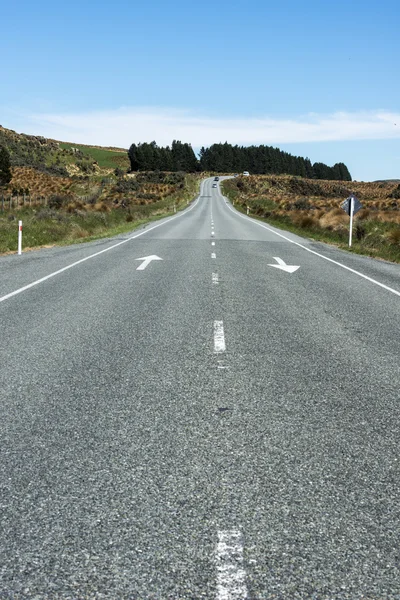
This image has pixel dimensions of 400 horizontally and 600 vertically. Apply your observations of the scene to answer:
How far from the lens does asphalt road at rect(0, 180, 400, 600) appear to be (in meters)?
2.70

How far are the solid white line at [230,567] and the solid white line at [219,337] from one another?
154 inches

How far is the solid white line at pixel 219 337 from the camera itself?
6945 millimetres

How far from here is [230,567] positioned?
271 centimetres

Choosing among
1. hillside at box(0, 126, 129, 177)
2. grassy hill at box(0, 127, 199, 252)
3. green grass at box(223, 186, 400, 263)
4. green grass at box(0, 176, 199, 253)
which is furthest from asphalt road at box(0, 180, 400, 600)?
hillside at box(0, 126, 129, 177)

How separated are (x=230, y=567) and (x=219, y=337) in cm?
487

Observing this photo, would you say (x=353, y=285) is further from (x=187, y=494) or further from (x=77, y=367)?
(x=187, y=494)

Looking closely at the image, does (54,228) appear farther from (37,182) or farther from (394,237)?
(37,182)

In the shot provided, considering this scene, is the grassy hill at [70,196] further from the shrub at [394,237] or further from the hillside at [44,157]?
the shrub at [394,237]

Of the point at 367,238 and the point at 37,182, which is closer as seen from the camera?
the point at 367,238

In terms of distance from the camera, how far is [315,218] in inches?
1487

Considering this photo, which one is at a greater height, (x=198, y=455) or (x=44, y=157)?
(x=44, y=157)

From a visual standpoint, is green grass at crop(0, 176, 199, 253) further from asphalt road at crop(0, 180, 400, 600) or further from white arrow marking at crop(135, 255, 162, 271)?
asphalt road at crop(0, 180, 400, 600)

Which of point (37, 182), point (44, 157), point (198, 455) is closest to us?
point (198, 455)

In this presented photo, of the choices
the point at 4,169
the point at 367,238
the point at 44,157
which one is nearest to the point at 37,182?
the point at 4,169
